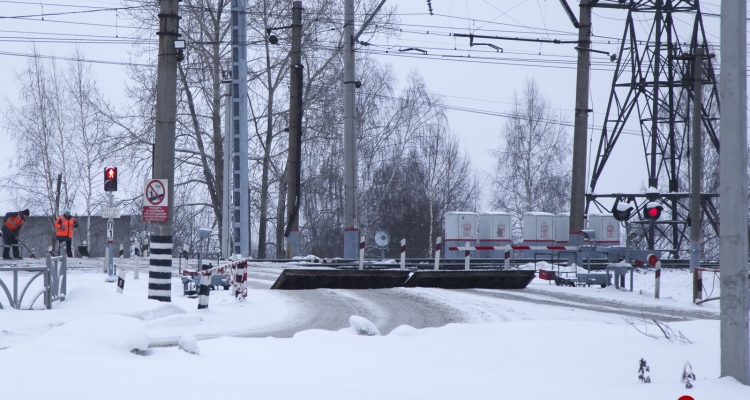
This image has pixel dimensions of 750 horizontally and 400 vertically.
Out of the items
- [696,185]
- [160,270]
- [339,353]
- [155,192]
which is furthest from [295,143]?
[339,353]

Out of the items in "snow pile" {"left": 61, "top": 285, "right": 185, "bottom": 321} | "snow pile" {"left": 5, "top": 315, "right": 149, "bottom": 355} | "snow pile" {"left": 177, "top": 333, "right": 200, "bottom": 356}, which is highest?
"snow pile" {"left": 5, "top": 315, "right": 149, "bottom": 355}

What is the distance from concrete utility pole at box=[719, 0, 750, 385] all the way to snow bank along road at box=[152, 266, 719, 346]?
204 inches

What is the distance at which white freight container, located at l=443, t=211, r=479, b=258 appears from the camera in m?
37.2

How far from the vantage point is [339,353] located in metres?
9.04

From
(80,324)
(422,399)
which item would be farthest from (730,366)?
(80,324)

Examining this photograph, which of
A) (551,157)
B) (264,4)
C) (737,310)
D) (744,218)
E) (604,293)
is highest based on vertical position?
(264,4)

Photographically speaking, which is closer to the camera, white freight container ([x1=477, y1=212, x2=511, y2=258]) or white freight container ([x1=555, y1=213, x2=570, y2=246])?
white freight container ([x1=477, y1=212, x2=511, y2=258])

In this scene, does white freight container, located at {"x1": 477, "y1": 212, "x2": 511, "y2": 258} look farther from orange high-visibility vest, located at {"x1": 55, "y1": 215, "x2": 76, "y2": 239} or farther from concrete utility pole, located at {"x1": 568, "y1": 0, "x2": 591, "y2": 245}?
orange high-visibility vest, located at {"x1": 55, "y1": 215, "x2": 76, "y2": 239}

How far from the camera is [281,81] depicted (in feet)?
132

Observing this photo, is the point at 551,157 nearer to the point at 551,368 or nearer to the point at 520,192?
the point at 520,192

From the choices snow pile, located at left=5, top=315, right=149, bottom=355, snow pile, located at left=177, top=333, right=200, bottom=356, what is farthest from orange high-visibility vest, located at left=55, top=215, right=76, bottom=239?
snow pile, located at left=177, top=333, right=200, bottom=356

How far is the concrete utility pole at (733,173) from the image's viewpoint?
24.1 ft

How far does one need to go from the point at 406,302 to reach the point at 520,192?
1549 inches

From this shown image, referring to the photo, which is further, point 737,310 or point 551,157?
point 551,157
